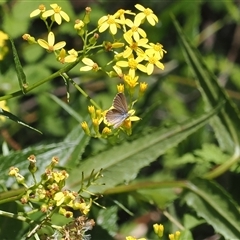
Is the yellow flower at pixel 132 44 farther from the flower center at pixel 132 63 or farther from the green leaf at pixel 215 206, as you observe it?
the green leaf at pixel 215 206

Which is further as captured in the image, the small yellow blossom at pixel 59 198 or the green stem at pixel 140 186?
the green stem at pixel 140 186

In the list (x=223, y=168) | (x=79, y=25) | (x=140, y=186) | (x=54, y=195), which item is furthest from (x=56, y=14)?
(x=223, y=168)

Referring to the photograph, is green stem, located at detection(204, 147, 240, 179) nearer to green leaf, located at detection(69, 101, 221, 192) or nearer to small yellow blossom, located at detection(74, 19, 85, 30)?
green leaf, located at detection(69, 101, 221, 192)

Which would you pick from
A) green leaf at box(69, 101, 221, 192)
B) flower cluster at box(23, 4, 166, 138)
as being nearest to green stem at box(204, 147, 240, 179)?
green leaf at box(69, 101, 221, 192)

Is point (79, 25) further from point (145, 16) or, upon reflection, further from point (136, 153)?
point (136, 153)

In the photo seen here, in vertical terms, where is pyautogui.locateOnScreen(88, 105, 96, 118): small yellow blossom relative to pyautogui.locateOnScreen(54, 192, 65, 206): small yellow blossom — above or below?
above

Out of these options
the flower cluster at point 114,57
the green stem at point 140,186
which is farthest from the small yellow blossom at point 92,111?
the green stem at point 140,186
